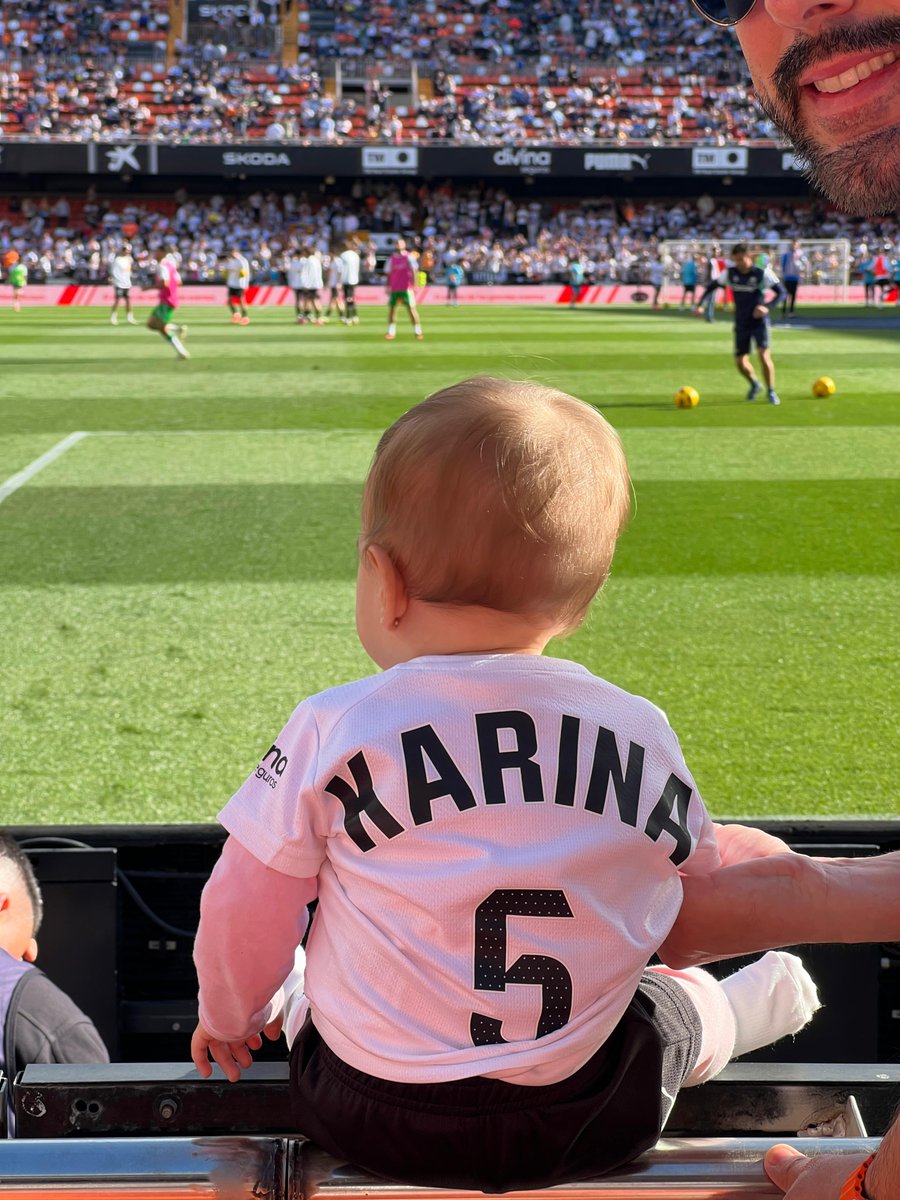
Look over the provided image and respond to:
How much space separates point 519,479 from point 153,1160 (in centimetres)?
89

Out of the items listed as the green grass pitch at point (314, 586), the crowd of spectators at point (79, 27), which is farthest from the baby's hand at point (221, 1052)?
the crowd of spectators at point (79, 27)

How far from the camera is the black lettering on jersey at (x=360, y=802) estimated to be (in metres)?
1.64

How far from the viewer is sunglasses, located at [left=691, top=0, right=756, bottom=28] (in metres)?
2.00

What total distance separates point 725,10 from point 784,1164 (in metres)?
1.64

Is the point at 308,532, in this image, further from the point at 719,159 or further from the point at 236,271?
the point at 719,159

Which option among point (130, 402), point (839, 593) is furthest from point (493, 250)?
point (839, 593)

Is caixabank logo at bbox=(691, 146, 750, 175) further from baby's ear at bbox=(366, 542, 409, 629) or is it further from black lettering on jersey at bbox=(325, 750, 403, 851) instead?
black lettering on jersey at bbox=(325, 750, 403, 851)

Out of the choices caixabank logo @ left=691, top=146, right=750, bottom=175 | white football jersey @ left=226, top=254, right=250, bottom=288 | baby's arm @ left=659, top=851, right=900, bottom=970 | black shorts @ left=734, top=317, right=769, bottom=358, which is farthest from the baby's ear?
caixabank logo @ left=691, top=146, right=750, bottom=175

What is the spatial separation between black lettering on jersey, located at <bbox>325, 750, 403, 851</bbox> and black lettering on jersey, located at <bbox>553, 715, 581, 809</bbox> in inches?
7.8

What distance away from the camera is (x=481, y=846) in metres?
1.63

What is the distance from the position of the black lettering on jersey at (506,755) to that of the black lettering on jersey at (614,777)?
0.07 metres

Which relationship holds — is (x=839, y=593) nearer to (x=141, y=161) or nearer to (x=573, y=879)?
(x=573, y=879)

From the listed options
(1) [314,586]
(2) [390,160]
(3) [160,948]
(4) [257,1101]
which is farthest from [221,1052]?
(2) [390,160]

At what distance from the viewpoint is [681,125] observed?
51.9 metres
